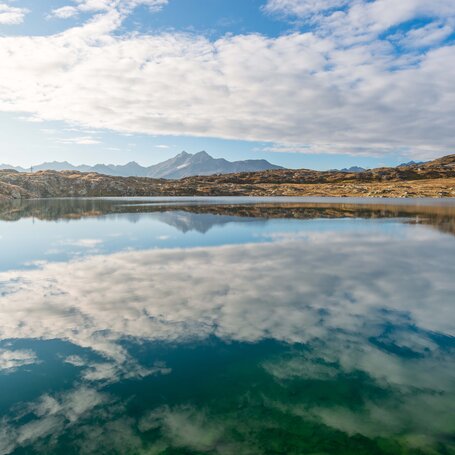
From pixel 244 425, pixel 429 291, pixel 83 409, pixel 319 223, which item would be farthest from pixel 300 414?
pixel 319 223

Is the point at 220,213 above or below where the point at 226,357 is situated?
above

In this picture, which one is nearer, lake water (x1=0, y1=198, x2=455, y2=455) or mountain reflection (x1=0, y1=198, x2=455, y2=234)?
lake water (x1=0, y1=198, x2=455, y2=455)

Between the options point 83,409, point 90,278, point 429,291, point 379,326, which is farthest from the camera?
point 90,278

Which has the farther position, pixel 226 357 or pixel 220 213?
pixel 220 213

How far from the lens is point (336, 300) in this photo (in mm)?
20391

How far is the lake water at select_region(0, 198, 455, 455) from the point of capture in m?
9.54

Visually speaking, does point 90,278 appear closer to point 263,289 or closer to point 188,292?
point 188,292

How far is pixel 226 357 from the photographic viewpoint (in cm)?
1355

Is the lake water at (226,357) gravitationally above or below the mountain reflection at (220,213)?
below

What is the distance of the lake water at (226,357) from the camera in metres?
9.54

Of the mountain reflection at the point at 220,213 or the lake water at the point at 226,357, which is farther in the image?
the mountain reflection at the point at 220,213

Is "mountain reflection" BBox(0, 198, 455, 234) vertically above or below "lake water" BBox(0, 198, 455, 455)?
above

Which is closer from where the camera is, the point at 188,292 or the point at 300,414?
the point at 300,414

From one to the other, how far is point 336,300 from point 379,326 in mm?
3894
